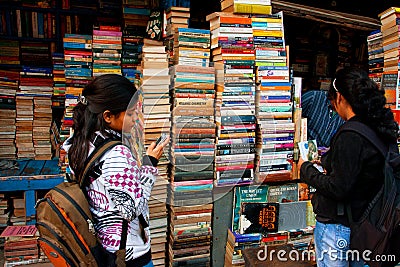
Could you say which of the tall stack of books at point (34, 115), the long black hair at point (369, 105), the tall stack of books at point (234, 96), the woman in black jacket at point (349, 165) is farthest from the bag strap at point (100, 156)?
the tall stack of books at point (34, 115)

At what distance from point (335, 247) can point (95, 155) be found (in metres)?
1.35

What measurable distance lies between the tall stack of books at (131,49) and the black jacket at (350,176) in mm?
2667

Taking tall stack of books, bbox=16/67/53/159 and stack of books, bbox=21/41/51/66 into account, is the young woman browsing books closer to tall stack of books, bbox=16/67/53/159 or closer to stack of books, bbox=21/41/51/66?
tall stack of books, bbox=16/67/53/159

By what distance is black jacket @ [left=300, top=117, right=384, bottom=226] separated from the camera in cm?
156

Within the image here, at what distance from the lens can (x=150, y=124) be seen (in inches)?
104

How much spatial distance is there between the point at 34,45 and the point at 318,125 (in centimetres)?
393

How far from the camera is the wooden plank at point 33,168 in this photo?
360 centimetres

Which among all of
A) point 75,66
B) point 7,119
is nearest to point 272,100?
point 75,66

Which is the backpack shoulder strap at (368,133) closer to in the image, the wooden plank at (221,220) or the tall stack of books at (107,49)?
the wooden plank at (221,220)

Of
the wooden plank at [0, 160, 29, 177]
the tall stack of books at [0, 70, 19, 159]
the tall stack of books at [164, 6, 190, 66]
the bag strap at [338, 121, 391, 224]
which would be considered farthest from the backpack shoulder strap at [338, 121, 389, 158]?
the tall stack of books at [0, 70, 19, 159]

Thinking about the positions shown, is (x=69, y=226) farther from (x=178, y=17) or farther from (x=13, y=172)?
(x=13, y=172)

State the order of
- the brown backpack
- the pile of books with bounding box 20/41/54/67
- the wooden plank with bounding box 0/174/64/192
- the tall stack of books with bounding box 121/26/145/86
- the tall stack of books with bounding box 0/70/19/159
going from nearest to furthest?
the brown backpack, the wooden plank with bounding box 0/174/64/192, the tall stack of books with bounding box 121/26/145/86, the tall stack of books with bounding box 0/70/19/159, the pile of books with bounding box 20/41/54/67

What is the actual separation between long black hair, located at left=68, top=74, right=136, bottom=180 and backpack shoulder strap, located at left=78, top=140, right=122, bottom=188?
0.03 meters

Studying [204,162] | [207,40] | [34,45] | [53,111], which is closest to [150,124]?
[204,162]
